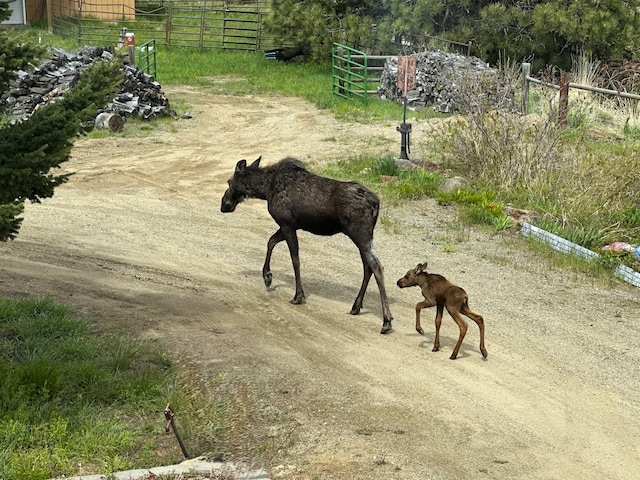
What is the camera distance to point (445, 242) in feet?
48.3

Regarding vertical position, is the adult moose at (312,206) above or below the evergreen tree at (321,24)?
below

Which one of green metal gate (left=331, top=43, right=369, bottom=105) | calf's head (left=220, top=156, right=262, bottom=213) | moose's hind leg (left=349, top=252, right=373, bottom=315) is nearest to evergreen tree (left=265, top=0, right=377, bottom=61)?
green metal gate (left=331, top=43, right=369, bottom=105)

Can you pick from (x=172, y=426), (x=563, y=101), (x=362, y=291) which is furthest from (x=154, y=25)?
(x=172, y=426)

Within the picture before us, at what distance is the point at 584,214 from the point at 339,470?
8.97m

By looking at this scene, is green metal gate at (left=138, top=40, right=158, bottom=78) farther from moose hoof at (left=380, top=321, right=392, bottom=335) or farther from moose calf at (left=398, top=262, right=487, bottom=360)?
moose calf at (left=398, top=262, right=487, bottom=360)

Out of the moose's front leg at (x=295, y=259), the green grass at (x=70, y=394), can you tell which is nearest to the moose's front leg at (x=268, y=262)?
the moose's front leg at (x=295, y=259)

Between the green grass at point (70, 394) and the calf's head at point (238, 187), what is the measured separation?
2812 mm

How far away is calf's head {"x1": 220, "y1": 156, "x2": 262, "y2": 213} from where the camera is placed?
11961 millimetres

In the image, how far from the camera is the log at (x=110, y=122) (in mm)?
22438

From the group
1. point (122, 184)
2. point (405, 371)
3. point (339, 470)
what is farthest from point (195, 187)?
point (339, 470)

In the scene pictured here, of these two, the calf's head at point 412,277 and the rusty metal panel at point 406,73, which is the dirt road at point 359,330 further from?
the rusty metal panel at point 406,73

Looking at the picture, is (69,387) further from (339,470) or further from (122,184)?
(122,184)

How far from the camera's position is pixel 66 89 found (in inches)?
910

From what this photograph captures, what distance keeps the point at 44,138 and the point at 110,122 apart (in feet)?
46.9
